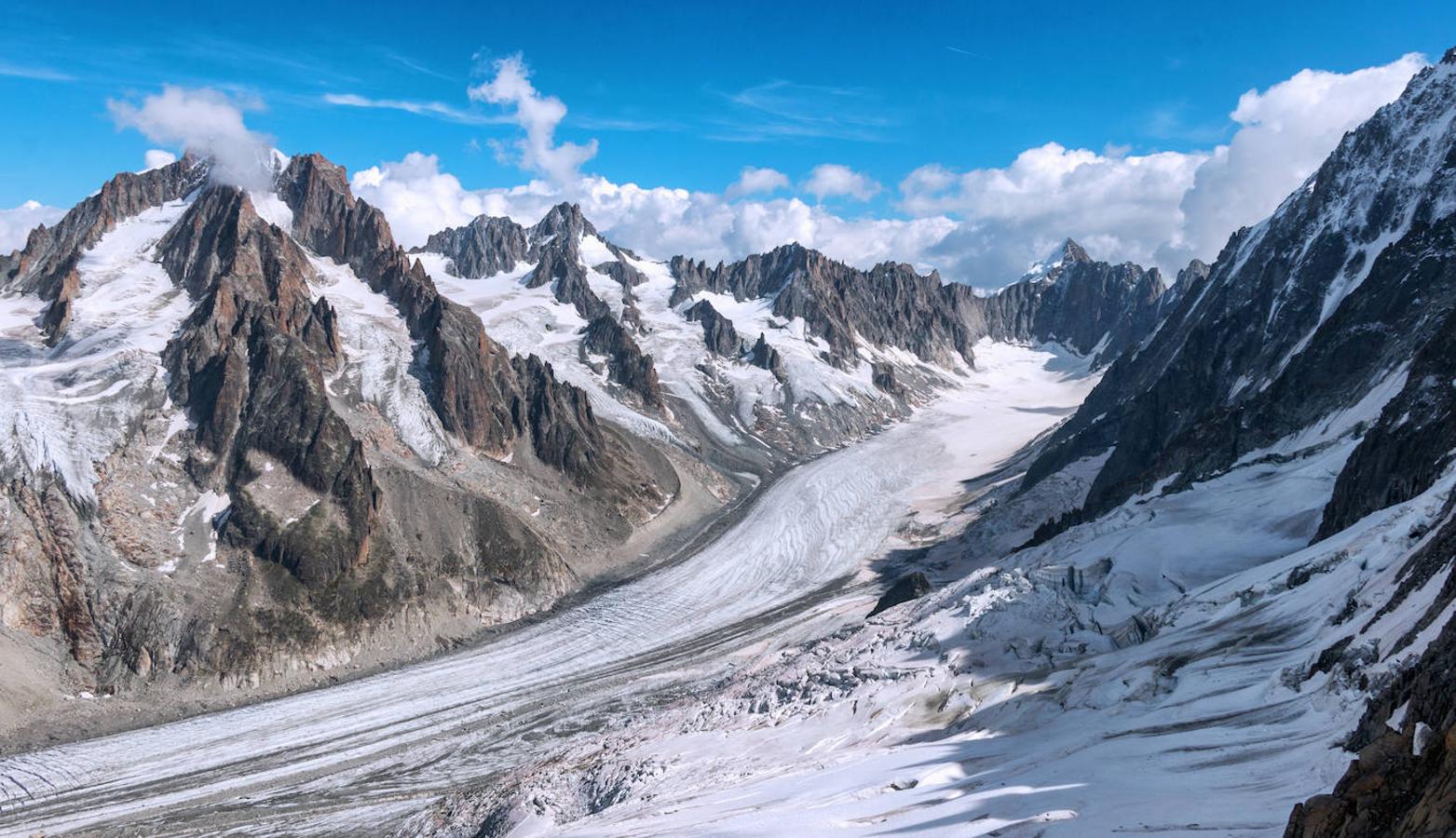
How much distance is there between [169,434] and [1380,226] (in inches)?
4839

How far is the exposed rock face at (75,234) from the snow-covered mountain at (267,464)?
1.36 ft

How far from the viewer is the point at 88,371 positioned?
88625 mm

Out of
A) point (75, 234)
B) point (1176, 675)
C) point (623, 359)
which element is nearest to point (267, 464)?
point (75, 234)

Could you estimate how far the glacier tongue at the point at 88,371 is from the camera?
77500 millimetres

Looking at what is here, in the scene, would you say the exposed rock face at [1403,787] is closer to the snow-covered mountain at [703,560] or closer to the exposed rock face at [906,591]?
the snow-covered mountain at [703,560]

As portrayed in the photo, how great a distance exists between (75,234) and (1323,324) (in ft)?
510

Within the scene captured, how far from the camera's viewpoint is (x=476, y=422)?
11388cm

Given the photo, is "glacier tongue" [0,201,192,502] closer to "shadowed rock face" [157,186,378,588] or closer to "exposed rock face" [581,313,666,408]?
"shadowed rock face" [157,186,378,588]

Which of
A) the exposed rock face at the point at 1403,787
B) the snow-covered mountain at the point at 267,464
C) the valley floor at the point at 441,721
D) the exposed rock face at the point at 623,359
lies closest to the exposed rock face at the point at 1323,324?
the exposed rock face at the point at 1403,787

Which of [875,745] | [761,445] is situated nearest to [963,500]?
[761,445]

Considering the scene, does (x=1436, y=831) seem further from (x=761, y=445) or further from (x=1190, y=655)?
(x=761, y=445)

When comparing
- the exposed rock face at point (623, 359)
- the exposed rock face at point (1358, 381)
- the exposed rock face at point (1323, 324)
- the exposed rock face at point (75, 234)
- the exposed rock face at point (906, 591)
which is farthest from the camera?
the exposed rock face at point (623, 359)

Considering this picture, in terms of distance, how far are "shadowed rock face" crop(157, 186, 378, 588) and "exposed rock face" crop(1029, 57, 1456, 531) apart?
68.7 meters

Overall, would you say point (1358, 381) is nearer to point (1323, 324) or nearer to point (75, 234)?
point (1323, 324)
